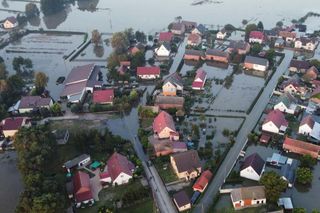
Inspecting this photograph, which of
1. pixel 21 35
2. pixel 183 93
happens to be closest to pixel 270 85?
pixel 183 93

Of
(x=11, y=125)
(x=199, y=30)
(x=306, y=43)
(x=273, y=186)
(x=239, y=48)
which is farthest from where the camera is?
(x=199, y=30)

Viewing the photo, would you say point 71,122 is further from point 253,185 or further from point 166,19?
point 166,19

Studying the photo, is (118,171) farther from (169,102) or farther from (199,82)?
(199,82)

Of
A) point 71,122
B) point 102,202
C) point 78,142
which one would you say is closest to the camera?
point 102,202

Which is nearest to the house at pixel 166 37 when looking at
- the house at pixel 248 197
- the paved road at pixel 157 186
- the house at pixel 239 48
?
the house at pixel 239 48

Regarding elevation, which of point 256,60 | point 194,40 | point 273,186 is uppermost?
point 194,40

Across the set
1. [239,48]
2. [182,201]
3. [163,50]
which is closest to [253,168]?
[182,201]

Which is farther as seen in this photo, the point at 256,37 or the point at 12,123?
the point at 256,37
